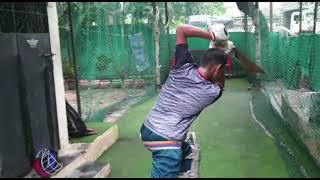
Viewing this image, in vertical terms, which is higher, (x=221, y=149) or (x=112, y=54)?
(x=112, y=54)

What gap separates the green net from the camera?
901 cm

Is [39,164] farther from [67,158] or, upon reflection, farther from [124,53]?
[124,53]

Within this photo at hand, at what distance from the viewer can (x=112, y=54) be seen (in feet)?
34.7

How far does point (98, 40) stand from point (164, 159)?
719 cm

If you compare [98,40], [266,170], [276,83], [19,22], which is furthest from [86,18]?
[266,170]

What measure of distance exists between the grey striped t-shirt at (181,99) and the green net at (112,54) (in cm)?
557

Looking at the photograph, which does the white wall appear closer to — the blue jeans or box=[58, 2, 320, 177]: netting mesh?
box=[58, 2, 320, 177]: netting mesh

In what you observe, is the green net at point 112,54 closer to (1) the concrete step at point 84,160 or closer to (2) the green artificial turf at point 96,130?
(2) the green artificial turf at point 96,130

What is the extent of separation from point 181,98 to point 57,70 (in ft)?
9.80

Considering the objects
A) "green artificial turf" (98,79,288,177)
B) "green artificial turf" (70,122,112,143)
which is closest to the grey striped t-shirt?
"green artificial turf" (98,79,288,177)

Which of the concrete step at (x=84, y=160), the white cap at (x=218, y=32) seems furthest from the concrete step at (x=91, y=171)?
the white cap at (x=218, y=32)

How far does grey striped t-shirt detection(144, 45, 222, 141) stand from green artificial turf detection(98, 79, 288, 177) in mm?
2426

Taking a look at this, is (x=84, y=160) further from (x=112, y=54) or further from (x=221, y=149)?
(x=112, y=54)

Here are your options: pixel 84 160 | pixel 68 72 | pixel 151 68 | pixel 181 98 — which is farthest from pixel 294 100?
pixel 68 72
